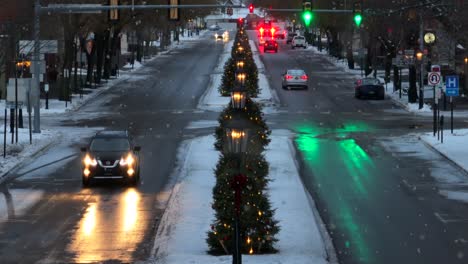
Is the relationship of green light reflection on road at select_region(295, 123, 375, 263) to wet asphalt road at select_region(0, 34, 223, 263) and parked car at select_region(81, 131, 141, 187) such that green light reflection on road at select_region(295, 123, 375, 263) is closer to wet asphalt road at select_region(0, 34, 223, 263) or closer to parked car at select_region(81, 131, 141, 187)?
wet asphalt road at select_region(0, 34, 223, 263)

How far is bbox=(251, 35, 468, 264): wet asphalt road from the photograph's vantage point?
21219mm

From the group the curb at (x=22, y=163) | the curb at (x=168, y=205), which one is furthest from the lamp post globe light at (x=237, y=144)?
the curb at (x=22, y=163)

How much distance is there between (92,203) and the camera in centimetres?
2778

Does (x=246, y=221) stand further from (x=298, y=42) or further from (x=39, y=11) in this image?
(x=298, y=42)

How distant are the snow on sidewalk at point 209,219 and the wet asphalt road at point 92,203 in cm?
47

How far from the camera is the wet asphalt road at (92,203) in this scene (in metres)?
21.0

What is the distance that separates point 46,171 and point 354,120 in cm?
2251

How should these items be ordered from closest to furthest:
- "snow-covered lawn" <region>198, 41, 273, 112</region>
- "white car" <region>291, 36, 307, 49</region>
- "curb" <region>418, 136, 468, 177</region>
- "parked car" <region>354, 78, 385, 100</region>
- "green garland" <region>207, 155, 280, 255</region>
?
"green garland" <region>207, 155, 280, 255</region> < "curb" <region>418, 136, 468, 177</region> < "snow-covered lawn" <region>198, 41, 273, 112</region> < "parked car" <region>354, 78, 385, 100</region> < "white car" <region>291, 36, 307, 49</region>

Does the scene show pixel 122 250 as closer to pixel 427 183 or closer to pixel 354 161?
pixel 427 183

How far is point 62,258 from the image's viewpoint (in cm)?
2005

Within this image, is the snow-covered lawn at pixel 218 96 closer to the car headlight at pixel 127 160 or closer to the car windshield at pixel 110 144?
the car windshield at pixel 110 144

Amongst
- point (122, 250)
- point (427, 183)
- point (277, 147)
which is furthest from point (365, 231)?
point (277, 147)

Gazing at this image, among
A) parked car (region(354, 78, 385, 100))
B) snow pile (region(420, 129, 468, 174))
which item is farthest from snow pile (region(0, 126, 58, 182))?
parked car (region(354, 78, 385, 100))

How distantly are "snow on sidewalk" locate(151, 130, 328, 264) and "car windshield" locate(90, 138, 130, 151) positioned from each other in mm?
2065
